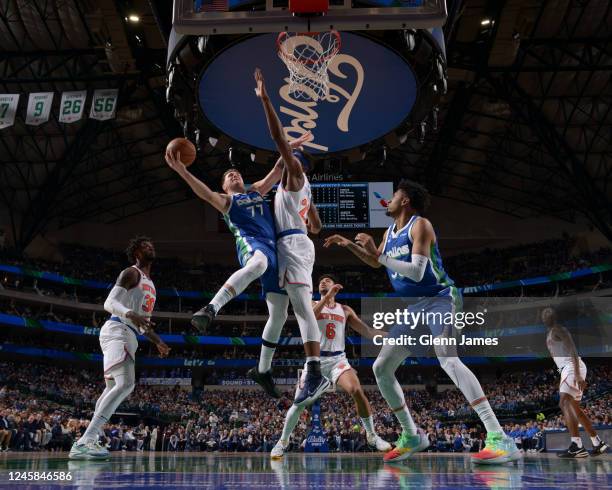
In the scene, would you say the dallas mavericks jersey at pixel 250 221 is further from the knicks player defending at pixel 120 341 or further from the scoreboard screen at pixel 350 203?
the scoreboard screen at pixel 350 203

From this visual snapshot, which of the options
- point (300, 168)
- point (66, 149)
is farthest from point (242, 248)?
point (66, 149)

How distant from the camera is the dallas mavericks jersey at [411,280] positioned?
550 centimetres

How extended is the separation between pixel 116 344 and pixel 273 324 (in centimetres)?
212

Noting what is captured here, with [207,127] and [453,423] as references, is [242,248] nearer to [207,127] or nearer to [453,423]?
[207,127]

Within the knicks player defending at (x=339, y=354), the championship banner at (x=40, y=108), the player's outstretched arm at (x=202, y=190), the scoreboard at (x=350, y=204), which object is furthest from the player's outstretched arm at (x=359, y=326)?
the championship banner at (x=40, y=108)

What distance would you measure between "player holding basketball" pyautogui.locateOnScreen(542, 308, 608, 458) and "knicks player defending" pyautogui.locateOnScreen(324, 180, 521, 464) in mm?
3019

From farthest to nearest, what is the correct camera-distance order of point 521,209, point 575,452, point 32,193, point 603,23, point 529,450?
point 521,209 → point 32,193 → point 603,23 → point 529,450 → point 575,452

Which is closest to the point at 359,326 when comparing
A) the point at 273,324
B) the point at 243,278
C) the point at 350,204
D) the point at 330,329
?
the point at 330,329

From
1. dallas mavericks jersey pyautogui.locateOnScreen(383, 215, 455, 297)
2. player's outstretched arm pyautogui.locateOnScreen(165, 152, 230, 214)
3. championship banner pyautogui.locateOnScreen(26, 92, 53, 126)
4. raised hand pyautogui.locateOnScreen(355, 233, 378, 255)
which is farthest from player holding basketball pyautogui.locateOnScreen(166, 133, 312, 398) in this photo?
championship banner pyautogui.locateOnScreen(26, 92, 53, 126)

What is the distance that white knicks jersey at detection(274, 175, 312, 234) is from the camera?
533 centimetres

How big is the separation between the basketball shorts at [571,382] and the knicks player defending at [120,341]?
5.49m

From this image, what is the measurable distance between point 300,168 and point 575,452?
5.67 meters

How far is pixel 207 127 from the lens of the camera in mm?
10250

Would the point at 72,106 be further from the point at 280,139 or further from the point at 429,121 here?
the point at 280,139
